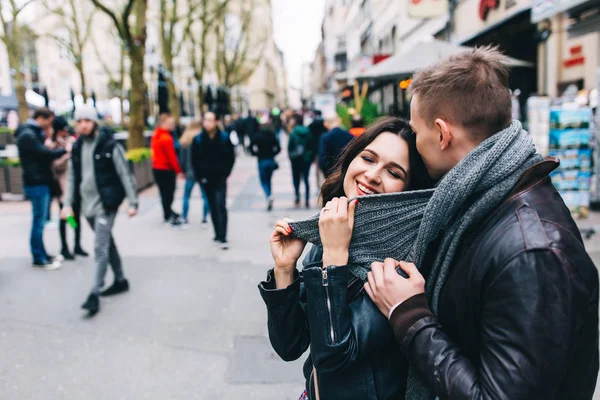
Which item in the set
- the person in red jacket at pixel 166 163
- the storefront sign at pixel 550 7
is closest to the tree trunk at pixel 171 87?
the person in red jacket at pixel 166 163

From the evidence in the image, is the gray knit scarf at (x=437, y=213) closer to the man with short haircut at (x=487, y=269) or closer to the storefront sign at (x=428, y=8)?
the man with short haircut at (x=487, y=269)

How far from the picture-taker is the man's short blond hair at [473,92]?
1.24m

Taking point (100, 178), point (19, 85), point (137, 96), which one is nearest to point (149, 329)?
point (100, 178)

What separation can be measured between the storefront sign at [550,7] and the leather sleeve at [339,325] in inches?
300

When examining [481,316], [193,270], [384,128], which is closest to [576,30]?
[193,270]

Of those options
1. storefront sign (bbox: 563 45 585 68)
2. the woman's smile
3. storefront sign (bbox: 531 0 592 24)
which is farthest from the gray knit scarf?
storefront sign (bbox: 563 45 585 68)

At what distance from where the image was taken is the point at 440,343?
1.24 metres

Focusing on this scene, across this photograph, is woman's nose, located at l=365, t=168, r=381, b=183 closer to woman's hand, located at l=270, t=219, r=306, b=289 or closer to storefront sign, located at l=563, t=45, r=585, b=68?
woman's hand, located at l=270, t=219, r=306, b=289

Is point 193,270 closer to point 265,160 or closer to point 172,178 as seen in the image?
point 172,178

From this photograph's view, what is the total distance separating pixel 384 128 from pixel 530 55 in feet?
46.1

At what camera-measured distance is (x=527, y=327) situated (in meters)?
1.09

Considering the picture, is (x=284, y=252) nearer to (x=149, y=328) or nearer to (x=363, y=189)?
(x=363, y=189)

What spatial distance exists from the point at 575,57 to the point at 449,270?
464 inches

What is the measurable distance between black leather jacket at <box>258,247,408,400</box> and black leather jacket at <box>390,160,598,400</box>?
6.0 inches
